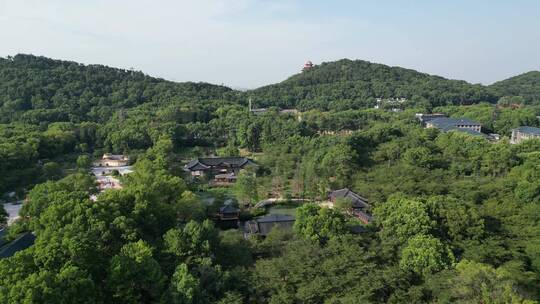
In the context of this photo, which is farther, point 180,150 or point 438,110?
point 438,110

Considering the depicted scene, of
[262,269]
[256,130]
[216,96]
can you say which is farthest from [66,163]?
[216,96]

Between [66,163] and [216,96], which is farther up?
[216,96]

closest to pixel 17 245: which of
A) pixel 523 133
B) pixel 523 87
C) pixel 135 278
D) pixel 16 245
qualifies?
pixel 16 245

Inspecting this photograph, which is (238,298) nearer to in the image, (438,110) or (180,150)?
(180,150)

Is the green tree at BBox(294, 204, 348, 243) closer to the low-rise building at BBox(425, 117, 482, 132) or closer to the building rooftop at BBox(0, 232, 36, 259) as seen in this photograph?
the building rooftop at BBox(0, 232, 36, 259)

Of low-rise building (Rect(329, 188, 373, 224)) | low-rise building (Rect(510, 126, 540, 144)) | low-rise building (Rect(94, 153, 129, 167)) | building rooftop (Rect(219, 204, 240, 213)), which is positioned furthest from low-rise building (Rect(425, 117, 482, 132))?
building rooftop (Rect(219, 204, 240, 213))

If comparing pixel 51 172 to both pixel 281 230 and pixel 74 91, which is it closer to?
pixel 281 230

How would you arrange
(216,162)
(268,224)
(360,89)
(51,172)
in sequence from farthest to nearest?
(360,89)
(216,162)
(51,172)
(268,224)
